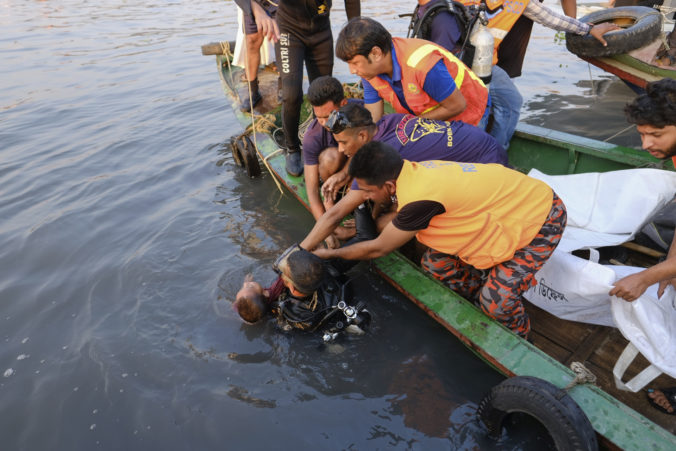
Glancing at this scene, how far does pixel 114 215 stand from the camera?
197 inches

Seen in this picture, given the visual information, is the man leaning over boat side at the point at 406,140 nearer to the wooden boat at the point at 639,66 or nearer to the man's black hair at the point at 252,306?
the man's black hair at the point at 252,306

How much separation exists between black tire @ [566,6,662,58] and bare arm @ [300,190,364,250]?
3356 millimetres

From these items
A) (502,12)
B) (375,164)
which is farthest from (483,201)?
(502,12)

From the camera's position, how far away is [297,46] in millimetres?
3920

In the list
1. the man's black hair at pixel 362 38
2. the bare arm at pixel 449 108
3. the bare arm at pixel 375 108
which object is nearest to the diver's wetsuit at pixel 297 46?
the bare arm at pixel 375 108

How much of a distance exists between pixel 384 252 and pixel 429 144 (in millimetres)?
→ 862

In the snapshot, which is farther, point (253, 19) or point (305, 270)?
point (253, 19)

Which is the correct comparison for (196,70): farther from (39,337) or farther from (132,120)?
(39,337)

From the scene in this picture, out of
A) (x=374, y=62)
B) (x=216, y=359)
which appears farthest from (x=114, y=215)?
(x=374, y=62)

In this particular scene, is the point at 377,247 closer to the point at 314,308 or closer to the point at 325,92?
the point at 314,308

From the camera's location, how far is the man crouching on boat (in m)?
2.28

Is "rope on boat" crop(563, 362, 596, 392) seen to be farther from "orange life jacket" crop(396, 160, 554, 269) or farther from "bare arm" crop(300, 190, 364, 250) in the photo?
"bare arm" crop(300, 190, 364, 250)

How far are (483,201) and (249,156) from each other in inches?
154

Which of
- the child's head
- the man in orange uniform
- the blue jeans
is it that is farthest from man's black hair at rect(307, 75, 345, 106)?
the blue jeans
